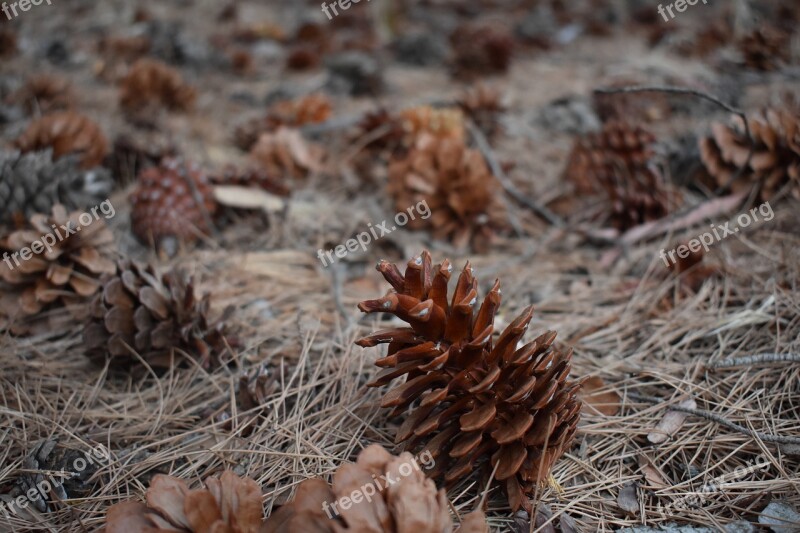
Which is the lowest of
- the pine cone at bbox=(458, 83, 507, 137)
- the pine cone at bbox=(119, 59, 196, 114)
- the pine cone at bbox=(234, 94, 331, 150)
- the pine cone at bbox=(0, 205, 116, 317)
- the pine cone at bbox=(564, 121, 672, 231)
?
the pine cone at bbox=(564, 121, 672, 231)

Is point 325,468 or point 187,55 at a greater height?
point 187,55

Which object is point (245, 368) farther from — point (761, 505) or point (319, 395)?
point (761, 505)

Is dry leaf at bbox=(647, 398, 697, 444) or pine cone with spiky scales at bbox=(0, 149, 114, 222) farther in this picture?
pine cone with spiky scales at bbox=(0, 149, 114, 222)

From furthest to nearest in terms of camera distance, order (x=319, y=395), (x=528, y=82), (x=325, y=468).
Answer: (x=528, y=82) → (x=319, y=395) → (x=325, y=468)

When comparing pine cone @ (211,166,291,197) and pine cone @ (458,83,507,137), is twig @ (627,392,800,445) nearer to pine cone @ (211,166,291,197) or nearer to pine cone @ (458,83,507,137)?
pine cone @ (211,166,291,197)

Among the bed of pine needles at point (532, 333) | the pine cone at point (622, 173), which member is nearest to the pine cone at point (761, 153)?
the bed of pine needles at point (532, 333)

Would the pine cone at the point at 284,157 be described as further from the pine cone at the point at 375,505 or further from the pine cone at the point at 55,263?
the pine cone at the point at 375,505

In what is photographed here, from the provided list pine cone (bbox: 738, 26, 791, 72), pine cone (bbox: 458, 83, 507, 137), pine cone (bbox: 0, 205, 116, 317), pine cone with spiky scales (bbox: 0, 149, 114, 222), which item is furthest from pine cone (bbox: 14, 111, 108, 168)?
pine cone (bbox: 738, 26, 791, 72)

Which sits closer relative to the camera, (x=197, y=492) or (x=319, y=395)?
(x=197, y=492)

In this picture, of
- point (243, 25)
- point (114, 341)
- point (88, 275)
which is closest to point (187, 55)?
point (243, 25)
